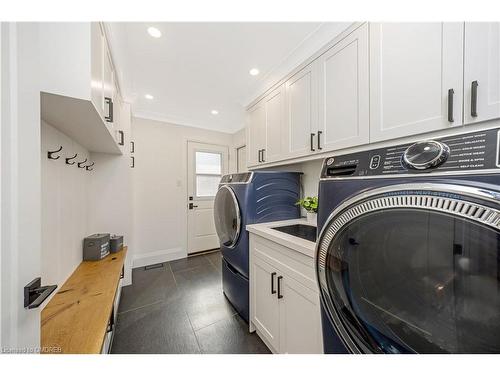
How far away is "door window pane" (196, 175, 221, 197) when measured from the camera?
3.53 m

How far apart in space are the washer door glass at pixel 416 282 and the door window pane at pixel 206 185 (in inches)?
123

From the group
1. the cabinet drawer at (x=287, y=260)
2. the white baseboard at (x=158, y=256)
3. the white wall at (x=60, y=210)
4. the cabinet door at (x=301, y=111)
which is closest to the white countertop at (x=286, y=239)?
the cabinet drawer at (x=287, y=260)

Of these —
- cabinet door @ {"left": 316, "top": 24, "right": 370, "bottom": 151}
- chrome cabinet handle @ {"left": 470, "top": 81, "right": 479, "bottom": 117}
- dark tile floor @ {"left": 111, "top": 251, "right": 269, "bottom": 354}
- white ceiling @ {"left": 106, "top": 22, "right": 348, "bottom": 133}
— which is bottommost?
dark tile floor @ {"left": 111, "top": 251, "right": 269, "bottom": 354}

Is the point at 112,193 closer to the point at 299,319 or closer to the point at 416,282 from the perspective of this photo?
the point at 299,319

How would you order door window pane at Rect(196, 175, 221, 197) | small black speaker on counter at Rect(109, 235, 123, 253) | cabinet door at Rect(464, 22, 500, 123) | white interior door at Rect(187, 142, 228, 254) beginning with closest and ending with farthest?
cabinet door at Rect(464, 22, 500, 123)
small black speaker on counter at Rect(109, 235, 123, 253)
white interior door at Rect(187, 142, 228, 254)
door window pane at Rect(196, 175, 221, 197)

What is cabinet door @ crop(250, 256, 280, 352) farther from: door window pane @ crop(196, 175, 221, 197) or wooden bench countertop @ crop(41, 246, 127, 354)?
door window pane @ crop(196, 175, 221, 197)

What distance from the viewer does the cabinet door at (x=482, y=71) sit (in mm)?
701

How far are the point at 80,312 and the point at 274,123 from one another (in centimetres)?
202

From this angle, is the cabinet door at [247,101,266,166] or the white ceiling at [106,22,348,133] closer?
the white ceiling at [106,22,348,133]

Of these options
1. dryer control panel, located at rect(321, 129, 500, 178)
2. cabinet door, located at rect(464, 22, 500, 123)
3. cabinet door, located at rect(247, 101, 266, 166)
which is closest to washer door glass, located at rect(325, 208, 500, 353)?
dryer control panel, located at rect(321, 129, 500, 178)

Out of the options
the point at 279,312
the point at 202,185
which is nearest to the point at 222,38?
the point at 279,312

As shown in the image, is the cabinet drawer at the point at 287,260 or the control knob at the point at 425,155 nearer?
the control knob at the point at 425,155

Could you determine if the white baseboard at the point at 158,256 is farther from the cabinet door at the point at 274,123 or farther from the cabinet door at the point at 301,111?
the cabinet door at the point at 301,111

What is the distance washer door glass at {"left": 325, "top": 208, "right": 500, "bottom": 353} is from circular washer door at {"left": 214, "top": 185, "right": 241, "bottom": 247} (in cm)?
107
